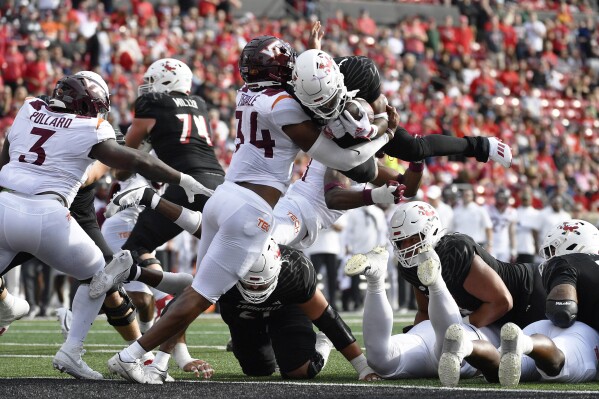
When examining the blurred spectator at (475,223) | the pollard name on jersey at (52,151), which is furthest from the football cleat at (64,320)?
the blurred spectator at (475,223)

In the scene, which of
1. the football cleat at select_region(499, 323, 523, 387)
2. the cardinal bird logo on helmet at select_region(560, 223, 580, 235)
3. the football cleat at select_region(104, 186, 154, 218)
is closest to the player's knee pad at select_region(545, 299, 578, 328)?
the football cleat at select_region(499, 323, 523, 387)

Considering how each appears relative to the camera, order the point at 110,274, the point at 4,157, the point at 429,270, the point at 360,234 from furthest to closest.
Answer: the point at 360,234 < the point at 4,157 < the point at 110,274 < the point at 429,270

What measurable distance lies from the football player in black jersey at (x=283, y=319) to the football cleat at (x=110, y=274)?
22.3 inches

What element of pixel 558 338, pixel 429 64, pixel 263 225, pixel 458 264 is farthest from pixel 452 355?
pixel 429 64

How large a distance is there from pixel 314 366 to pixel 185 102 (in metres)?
2.75

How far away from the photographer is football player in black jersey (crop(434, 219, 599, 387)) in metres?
5.36

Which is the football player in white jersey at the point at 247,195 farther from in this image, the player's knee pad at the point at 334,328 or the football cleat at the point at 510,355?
the football cleat at the point at 510,355

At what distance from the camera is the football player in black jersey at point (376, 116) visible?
5.70 meters

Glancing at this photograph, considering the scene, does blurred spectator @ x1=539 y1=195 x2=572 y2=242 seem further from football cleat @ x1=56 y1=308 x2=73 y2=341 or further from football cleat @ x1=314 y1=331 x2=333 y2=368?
football cleat @ x1=314 y1=331 x2=333 y2=368

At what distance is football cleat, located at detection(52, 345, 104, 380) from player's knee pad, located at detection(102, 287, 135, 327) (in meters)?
0.80

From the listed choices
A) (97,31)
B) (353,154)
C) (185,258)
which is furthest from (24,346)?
(97,31)

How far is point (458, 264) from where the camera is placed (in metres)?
5.80

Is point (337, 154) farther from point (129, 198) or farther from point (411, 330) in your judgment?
point (129, 198)

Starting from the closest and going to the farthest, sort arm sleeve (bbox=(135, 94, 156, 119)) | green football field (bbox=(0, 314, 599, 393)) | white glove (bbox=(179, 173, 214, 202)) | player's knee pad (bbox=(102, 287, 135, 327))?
1. green football field (bbox=(0, 314, 599, 393))
2. white glove (bbox=(179, 173, 214, 202))
3. player's knee pad (bbox=(102, 287, 135, 327))
4. arm sleeve (bbox=(135, 94, 156, 119))
